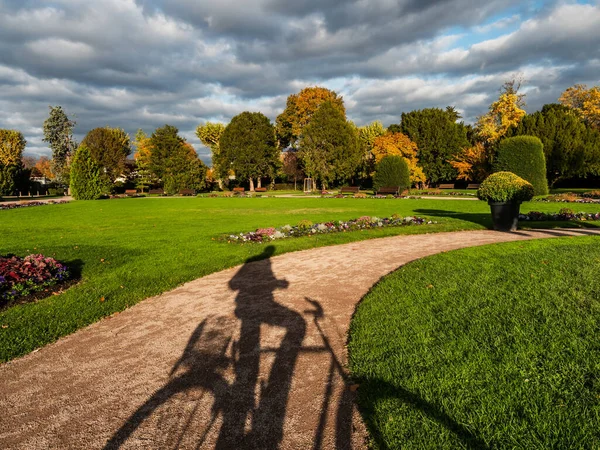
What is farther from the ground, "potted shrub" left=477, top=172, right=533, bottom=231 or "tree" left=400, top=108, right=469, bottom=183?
"tree" left=400, top=108, right=469, bottom=183

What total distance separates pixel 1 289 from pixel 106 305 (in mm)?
1824

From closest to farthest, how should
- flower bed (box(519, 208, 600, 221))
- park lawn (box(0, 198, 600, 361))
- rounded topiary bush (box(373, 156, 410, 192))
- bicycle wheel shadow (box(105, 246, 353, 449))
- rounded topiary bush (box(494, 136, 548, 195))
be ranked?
bicycle wheel shadow (box(105, 246, 353, 449)) → park lawn (box(0, 198, 600, 361)) → flower bed (box(519, 208, 600, 221)) → rounded topiary bush (box(494, 136, 548, 195)) → rounded topiary bush (box(373, 156, 410, 192))

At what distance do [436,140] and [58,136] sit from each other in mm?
63712

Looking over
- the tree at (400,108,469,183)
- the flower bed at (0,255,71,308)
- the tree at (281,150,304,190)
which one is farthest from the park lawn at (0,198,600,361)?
the tree at (281,150,304,190)

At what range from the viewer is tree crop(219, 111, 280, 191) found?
51969 mm

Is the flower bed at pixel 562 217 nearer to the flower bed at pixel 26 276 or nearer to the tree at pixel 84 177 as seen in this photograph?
the flower bed at pixel 26 276

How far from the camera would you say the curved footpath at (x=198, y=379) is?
2486mm

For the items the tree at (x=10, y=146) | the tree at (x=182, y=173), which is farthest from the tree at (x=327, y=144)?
the tree at (x=10, y=146)

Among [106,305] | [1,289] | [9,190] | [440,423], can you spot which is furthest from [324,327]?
[9,190]

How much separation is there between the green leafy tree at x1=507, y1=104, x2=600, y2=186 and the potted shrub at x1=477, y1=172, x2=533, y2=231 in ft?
100

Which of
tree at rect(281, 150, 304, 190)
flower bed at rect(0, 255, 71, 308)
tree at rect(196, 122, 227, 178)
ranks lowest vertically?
flower bed at rect(0, 255, 71, 308)

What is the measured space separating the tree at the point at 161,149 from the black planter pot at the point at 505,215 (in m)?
51.6

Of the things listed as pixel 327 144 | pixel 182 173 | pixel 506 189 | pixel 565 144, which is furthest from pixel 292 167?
pixel 506 189

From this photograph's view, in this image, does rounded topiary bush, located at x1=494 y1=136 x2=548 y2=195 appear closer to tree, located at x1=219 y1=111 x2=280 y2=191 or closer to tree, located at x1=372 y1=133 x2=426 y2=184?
tree, located at x1=372 y1=133 x2=426 y2=184
